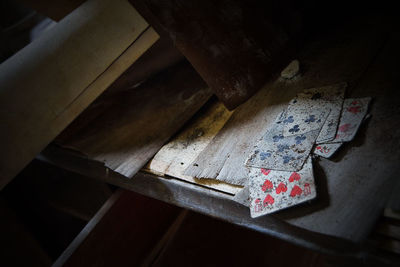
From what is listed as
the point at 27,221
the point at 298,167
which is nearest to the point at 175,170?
the point at 298,167

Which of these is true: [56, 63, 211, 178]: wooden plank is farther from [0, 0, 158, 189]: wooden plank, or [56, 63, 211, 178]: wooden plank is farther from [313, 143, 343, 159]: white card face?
[313, 143, 343, 159]: white card face

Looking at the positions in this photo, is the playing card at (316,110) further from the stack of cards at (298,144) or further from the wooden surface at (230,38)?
the wooden surface at (230,38)

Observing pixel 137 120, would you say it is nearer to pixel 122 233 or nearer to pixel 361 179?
pixel 122 233

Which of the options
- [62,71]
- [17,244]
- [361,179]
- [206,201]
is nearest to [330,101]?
[361,179]

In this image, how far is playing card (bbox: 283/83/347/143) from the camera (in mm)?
1079

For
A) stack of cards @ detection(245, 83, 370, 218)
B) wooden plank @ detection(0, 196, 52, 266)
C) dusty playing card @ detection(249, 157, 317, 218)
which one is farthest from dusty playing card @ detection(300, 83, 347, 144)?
wooden plank @ detection(0, 196, 52, 266)

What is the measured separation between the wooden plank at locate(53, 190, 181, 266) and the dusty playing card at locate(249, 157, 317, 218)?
1.17 meters

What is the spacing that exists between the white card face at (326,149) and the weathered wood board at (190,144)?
449 millimetres

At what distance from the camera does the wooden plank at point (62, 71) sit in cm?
132

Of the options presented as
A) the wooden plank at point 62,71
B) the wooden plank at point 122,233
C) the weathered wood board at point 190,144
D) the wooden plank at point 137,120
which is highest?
the wooden plank at point 62,71

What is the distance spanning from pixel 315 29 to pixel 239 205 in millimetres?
1345

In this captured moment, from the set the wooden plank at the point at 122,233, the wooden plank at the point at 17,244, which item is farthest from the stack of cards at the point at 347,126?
the wooden plank at the point at 17,244

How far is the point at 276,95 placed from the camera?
142 cm

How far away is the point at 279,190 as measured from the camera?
3.16ft
